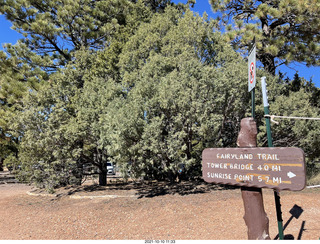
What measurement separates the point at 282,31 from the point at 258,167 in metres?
9.24

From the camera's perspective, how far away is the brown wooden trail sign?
89.2 inches

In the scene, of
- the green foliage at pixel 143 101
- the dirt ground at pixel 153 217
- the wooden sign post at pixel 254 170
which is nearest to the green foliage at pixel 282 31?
the green foliage at pixel 143 101

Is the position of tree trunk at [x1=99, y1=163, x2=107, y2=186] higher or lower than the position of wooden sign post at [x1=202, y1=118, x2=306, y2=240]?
lower

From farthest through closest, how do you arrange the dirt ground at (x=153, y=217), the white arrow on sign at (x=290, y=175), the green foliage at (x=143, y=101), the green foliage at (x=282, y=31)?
the green foliage at (x=282, y=31)
the green foliage at (x=143, y=101)
the dirt ground at (x=153, y=217)
the white arrow on sign at (x=290, y=175)

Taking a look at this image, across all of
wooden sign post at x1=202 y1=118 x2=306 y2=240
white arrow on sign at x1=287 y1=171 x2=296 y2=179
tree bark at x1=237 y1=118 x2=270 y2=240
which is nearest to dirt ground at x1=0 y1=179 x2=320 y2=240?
tree bark at x1=237 y1=118 x2=270 y2=240

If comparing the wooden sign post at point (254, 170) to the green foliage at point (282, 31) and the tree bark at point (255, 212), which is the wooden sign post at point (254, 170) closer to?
the tree bark at point (255, 212)

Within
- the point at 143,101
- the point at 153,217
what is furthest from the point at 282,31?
the point at 153,217

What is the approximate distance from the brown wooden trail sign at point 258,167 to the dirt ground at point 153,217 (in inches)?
74.8

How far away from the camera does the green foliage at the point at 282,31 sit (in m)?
8.25

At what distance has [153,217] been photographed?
5414mm

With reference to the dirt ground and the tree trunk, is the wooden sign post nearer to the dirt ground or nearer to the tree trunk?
the dirt ground

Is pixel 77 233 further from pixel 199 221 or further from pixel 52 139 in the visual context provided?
pixel 52 139

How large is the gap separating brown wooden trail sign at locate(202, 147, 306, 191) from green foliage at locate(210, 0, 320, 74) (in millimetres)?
7069

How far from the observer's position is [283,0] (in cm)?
831
